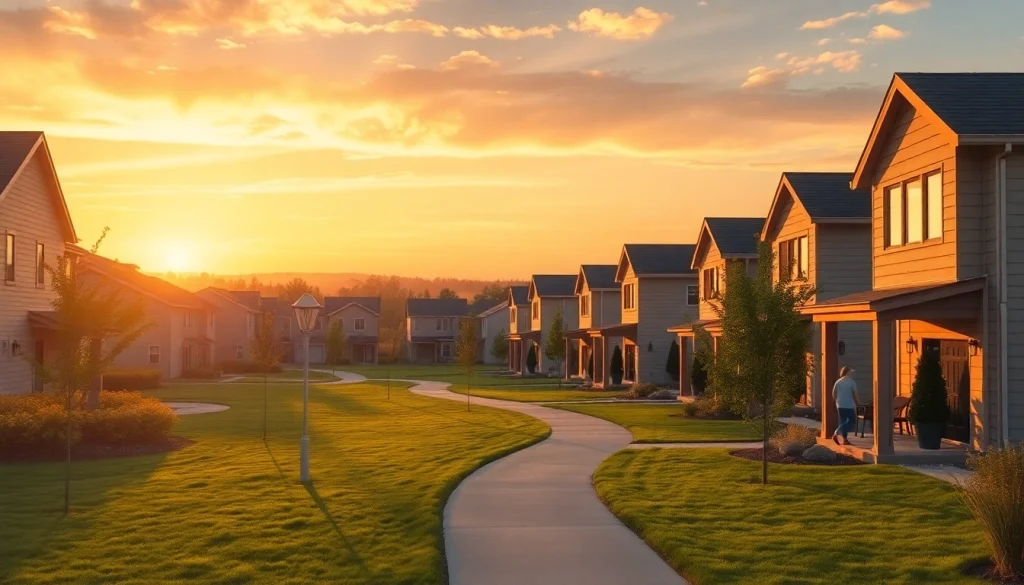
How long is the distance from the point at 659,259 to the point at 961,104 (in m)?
29.6

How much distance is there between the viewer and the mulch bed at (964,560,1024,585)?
10281 mm

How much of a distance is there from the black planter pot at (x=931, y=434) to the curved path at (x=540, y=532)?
6.65 metres

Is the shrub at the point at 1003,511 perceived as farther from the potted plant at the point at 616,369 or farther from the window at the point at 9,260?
the potted plant at the point at 616,369

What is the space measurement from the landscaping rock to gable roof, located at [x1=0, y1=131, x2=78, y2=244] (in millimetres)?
22618

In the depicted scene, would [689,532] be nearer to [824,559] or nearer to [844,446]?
[824,559]

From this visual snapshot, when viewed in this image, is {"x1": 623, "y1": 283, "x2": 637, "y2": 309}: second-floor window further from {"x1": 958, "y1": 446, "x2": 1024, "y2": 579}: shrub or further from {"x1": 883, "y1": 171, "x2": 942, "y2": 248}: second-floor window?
{"x1": 958, "y1": 446, "x2": 1024, "y2": 579}: shrub

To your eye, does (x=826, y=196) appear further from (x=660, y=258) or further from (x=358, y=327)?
(x=358, y=327)

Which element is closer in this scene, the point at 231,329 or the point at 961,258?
the point at 961,258

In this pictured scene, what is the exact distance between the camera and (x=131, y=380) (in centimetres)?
4856

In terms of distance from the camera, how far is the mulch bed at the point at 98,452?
20828 mm

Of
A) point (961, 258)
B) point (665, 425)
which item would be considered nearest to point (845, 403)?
point (961, 258)

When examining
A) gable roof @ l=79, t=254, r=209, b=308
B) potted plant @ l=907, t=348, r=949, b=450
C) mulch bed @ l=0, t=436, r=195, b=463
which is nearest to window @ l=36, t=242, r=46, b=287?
mulch bed @ l=0, t=436, r=195, b=463

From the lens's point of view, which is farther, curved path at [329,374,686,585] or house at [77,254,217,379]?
house at [77,254,217,379]

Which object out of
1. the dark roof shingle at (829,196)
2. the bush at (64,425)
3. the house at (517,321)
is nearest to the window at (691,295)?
the dark roof shingle at (829,196)
